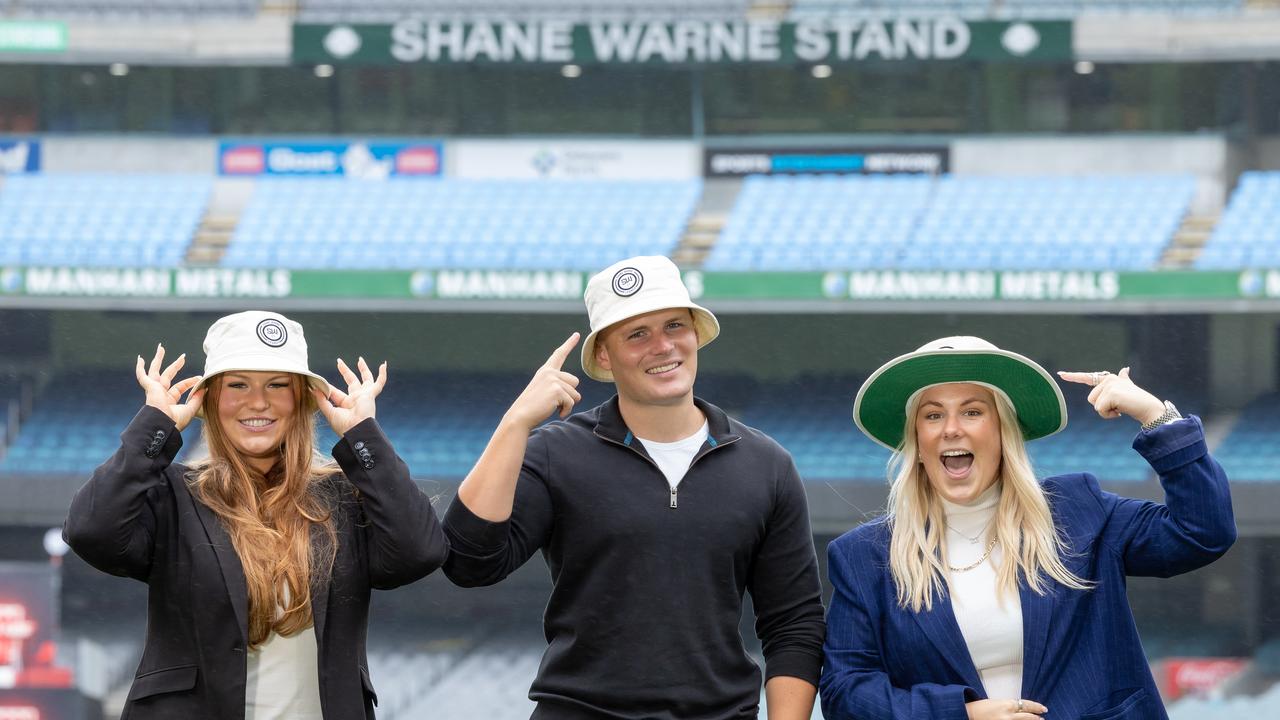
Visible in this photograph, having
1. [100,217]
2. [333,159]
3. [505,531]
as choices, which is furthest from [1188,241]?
[505,531]

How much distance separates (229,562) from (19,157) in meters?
16.1

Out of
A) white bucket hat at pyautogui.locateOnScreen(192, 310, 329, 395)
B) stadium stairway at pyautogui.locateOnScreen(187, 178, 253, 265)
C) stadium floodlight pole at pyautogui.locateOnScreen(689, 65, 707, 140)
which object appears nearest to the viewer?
white bucket hat at pyautogui.locateOnScreen(192, 310, 329, 395)

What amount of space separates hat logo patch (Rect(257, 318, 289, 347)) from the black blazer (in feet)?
0.90

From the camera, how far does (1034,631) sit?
109 inches

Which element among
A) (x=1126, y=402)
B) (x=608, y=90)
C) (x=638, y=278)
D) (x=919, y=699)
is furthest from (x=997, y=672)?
(x=608, y=90)

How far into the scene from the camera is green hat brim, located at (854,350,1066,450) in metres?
2.92

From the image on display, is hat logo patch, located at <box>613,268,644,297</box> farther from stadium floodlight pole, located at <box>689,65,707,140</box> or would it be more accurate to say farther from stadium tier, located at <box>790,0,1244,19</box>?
stadium floodlight pole, located at <box>689,65,707,140</box>

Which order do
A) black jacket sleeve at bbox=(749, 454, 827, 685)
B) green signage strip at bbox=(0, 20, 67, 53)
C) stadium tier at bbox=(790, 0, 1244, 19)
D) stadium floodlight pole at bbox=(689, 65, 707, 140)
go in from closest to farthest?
black jacket sleeve at bbox=(749, 454, 827, 685)
green signage strip at bbox=(0, 20, 67, 53)
stadium tier at bbox=(790, 0, 1244, 19)
stadium floodlight pole at bbox=(689, 65, 707, 140)

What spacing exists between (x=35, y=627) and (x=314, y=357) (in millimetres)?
6180

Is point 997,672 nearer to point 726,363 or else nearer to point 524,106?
point 726,363

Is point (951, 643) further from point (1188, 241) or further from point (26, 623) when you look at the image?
point (1188, 241)

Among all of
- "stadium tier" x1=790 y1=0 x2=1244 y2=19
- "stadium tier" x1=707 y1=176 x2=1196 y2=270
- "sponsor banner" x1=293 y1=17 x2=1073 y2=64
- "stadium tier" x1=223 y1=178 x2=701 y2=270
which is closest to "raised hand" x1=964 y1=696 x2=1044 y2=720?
"stadium tier" x1=707 y1=176 x2=1196 y2=270

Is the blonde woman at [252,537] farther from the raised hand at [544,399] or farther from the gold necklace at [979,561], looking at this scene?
the gold necklace at [979,561]

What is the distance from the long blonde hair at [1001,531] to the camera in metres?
2.83
